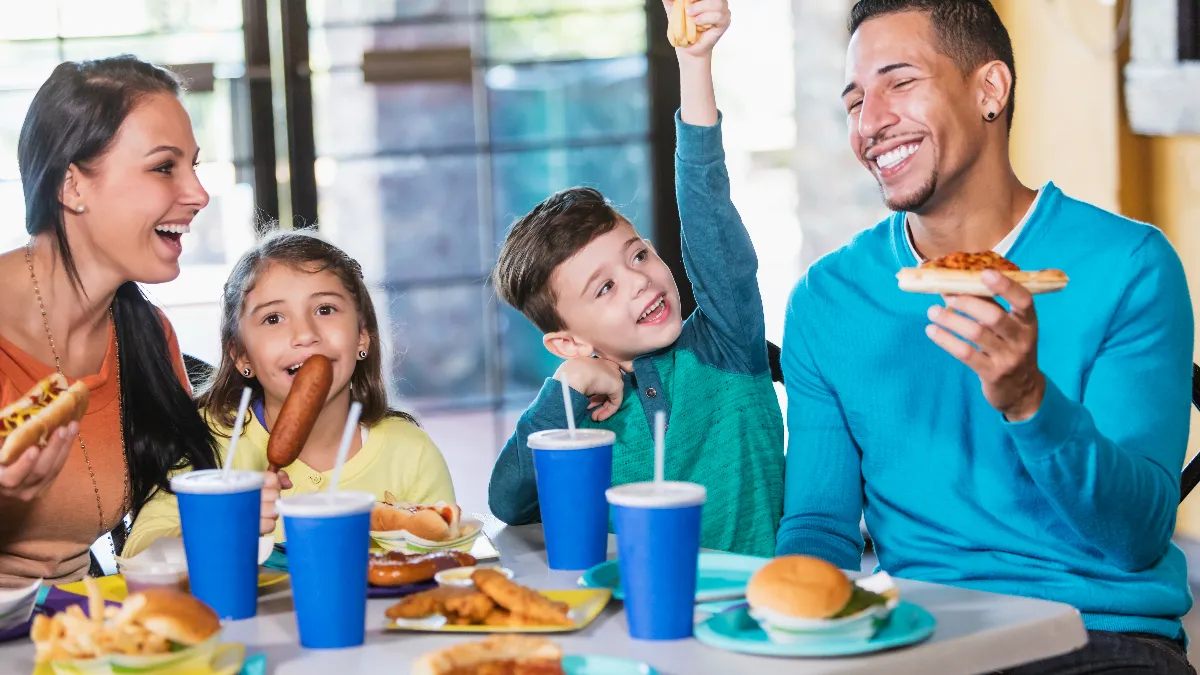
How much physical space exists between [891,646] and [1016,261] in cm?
83

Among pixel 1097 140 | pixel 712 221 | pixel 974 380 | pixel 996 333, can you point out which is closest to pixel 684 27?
pixel 712 221

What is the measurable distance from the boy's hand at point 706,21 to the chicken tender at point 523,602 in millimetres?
969

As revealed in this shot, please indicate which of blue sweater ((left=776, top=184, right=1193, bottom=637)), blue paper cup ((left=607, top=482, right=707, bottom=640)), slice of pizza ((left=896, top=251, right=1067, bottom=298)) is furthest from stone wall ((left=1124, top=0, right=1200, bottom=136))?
blue paper cup ((left=607, top=482, right=707, bottom=640))

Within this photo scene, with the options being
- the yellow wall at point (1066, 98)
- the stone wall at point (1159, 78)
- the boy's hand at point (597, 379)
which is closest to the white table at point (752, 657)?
the boy's hand at point (597, 379)

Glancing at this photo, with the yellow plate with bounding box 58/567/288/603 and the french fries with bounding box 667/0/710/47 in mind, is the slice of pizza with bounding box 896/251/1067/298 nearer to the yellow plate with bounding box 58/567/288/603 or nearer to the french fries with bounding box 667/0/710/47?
the french fries with bounding box 667/0/710/47

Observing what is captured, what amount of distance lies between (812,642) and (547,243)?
1.06 m

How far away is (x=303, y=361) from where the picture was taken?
2.19 m

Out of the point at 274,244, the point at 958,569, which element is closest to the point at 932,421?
the point at 958,569

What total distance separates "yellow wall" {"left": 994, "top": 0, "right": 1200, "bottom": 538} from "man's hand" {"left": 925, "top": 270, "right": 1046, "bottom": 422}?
3125mm

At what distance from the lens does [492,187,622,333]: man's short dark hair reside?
2.16 metres

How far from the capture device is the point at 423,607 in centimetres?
136

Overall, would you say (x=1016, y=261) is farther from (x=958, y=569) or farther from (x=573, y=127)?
(x=573, y=127)

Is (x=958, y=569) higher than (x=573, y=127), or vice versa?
(x=573, y=127)

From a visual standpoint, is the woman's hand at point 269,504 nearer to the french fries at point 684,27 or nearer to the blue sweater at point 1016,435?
the blue sweater at point 1016,435
